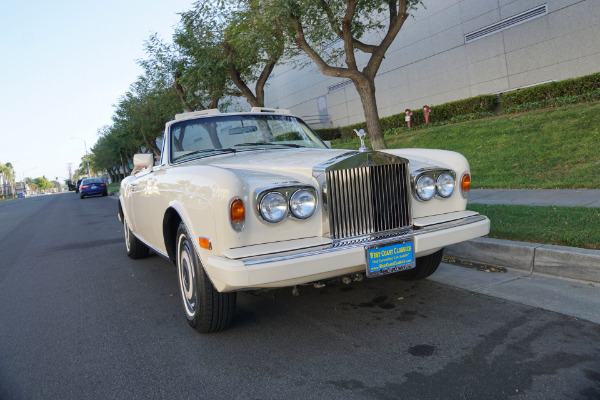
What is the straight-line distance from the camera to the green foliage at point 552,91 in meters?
13.8

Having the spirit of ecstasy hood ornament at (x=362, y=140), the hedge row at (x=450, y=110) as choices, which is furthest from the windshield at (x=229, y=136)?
the hedge row at (x=450, y=110)

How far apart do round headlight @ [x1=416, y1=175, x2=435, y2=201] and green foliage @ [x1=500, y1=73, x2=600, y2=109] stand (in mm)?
13207

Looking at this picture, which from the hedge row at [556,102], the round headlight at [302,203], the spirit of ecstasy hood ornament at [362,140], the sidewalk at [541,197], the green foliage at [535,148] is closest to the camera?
the round headlight at [302,203]

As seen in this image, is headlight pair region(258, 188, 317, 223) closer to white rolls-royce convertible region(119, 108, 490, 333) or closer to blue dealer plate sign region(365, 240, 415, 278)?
white rolls-royce convertible region(119, 108, 490, 333)

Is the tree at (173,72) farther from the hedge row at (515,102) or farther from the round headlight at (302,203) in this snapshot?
the round headlight at (302,203)

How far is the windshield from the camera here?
4.41m

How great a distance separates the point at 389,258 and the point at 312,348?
793 millimetres

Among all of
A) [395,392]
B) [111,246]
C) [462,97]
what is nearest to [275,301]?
[395,392]

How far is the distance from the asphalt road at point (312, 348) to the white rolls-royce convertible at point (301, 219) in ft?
1.27

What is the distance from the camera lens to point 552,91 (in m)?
14.7

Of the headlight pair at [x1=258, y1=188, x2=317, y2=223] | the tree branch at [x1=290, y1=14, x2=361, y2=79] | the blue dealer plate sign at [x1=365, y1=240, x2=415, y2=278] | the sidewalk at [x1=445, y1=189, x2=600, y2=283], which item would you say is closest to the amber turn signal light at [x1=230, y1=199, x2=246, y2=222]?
the headlight pair at [x1=258, y1=188, x2=317, y2=223]

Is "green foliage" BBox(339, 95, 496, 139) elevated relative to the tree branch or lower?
lower

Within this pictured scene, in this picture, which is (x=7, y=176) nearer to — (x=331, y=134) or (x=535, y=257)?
(x=331, y=134)

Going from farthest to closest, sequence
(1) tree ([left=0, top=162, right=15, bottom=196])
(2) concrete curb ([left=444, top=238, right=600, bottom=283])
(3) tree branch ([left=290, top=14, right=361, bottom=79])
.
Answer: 1. (1) tree ([left=0, top=162, right=15, bottom=196])
2. (3) tree branch ([left=290, top=14, right=361, bottom=79])
3. (2) concrete curb ([left=444, top=238, right=600, bottom=283])
